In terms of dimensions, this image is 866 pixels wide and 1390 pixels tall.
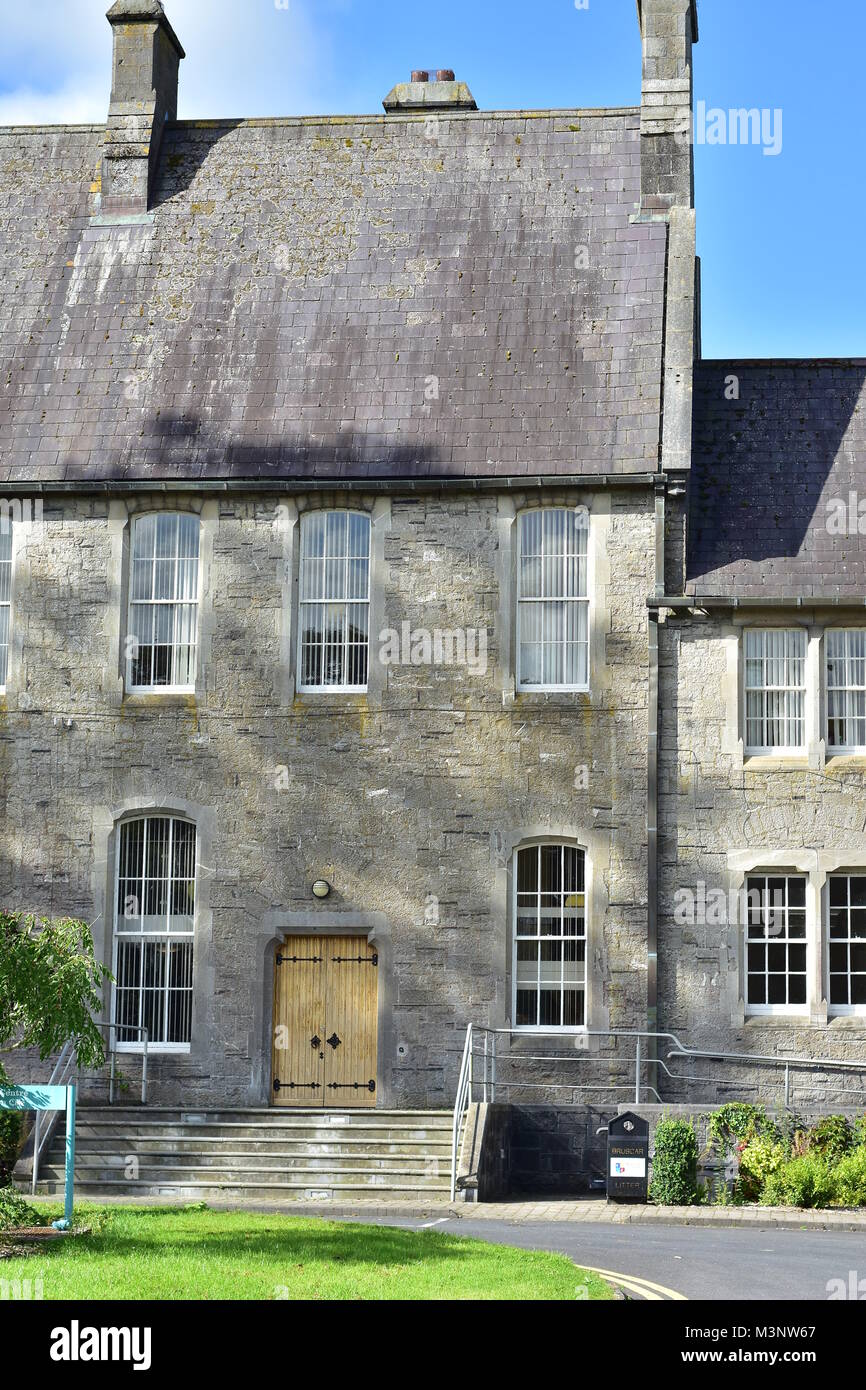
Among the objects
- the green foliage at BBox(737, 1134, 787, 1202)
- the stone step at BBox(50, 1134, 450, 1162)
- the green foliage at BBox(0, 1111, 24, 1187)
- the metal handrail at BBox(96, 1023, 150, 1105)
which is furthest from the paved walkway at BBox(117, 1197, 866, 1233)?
the metal handrail at BBox(96, 1023, 150, 1105)

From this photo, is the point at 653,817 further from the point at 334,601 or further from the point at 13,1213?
the point at 13,1213

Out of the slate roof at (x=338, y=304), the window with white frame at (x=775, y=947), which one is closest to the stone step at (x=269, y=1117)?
the window with white frame at (x=775, y=947)

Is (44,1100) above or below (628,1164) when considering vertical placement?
above

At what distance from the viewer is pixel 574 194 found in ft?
82.2

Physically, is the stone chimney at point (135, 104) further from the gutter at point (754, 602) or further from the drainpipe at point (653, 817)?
the gutter at point (754, 602)

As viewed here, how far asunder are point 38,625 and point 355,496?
453 cm

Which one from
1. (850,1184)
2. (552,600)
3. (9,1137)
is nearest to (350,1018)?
(9,1137)

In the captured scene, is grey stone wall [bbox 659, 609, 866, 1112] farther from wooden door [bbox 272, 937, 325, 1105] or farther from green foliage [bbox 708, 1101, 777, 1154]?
wooden door [bbox 272, 937, 325, 1105]

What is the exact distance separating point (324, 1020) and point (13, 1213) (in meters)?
8.53

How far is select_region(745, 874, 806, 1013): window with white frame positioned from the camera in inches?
857

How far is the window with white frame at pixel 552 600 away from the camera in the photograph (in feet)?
74.5

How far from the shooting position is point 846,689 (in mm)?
22172

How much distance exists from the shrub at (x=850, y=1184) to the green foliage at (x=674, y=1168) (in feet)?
4.87
